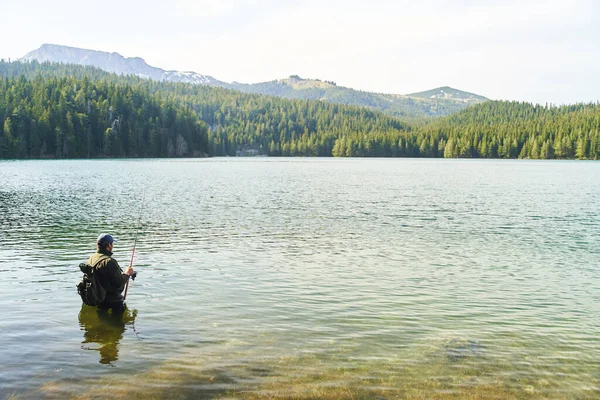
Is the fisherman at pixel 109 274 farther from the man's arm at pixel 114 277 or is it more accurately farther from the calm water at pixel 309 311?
the calm water at pixel 309 311

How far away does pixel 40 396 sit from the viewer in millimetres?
9492

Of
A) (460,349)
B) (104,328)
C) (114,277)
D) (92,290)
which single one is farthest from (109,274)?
(460,349)

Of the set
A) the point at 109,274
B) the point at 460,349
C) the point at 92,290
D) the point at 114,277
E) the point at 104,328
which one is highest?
the point at 109,274

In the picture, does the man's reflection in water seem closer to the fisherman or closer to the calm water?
the calm water

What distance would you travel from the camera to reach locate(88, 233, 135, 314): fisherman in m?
13.5

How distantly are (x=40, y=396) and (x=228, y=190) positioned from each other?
5218 centimetres

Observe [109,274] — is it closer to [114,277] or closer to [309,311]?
[114,277]

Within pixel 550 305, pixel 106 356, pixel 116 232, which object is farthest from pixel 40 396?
pixel 116 232

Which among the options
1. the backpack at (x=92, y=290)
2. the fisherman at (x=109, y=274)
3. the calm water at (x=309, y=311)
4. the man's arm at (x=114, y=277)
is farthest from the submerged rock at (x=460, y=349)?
the backpack at (x=92, y=290)

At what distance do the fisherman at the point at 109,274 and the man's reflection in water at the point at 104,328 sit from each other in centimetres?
29

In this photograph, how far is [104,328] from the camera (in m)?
13.6

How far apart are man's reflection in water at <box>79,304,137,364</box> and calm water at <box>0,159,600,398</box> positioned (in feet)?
0.21

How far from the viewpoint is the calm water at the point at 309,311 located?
10445 millimetres

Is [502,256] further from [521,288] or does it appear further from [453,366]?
[453,366]
